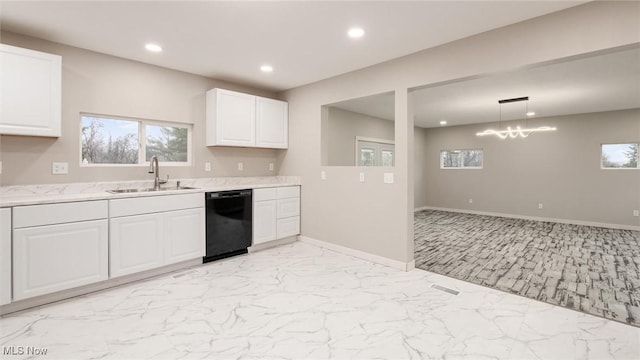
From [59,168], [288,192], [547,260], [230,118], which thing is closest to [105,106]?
[59,168]

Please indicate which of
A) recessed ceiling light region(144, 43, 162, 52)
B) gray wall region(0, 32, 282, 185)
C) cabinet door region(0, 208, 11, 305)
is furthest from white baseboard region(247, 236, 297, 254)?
recessed ceiling light region(144, 43, 162, 52)

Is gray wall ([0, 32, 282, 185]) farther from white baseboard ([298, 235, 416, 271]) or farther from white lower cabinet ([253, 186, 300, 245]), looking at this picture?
white baseboard ([298, 235, 416, 271])

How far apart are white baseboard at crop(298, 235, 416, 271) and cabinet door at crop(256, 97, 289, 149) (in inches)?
62.0

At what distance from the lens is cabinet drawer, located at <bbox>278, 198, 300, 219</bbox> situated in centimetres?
443

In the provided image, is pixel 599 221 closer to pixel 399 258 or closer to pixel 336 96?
pixel 399 258

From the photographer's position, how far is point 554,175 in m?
6.84

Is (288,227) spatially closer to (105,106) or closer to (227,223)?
(227,223)

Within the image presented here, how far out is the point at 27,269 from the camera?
7.93ft

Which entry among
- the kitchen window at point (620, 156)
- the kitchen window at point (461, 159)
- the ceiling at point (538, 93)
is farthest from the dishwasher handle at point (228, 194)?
the kitchen window at point (620, 156)

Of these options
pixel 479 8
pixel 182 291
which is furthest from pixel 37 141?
pixel 479 8

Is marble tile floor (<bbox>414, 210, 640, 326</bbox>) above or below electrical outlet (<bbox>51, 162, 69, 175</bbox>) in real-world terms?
below

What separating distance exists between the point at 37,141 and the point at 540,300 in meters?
5.03

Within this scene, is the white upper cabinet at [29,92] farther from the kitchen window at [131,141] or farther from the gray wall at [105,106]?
the kitchen window at [131,141]

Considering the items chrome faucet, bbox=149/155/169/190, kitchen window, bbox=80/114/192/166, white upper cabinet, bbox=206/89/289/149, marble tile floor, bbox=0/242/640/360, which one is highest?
white upper cabinet, bbox=206/89/289/149
